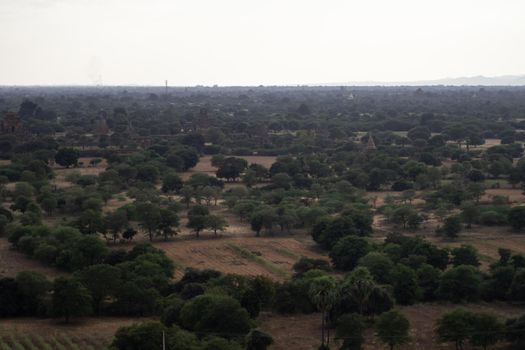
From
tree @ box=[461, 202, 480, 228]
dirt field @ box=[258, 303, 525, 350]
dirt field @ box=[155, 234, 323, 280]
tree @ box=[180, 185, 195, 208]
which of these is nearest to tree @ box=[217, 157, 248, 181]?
tree @ box=[180, 185, 195, 208]

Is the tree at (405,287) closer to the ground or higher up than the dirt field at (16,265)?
higher up

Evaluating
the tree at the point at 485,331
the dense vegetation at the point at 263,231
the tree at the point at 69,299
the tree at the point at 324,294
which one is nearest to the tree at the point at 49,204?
the dense vegetation at the point at 263,231

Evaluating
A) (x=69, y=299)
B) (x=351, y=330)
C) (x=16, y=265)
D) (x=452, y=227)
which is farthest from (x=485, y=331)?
(x=16, y=265)

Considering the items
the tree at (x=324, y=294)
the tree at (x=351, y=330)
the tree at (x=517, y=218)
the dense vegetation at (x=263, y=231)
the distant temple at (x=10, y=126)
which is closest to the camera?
the tree at (x=351, y=330)

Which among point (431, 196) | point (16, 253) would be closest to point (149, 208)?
point (16, 253)

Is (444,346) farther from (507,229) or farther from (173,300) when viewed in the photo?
(507,229)

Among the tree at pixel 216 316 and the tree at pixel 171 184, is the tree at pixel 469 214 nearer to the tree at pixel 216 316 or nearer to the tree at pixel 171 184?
the tree at pixel 171 184

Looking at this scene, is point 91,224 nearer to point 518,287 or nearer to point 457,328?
point 457,328
